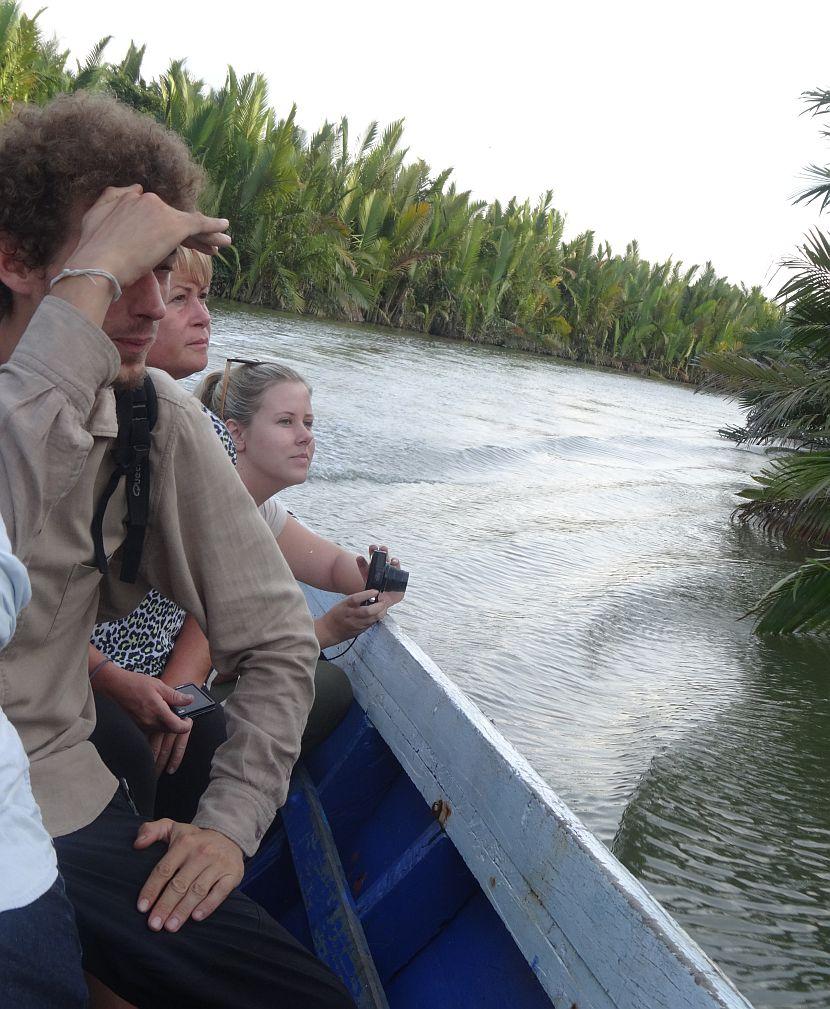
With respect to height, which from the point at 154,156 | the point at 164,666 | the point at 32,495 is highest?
the point at 154,156

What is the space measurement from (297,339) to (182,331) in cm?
1815


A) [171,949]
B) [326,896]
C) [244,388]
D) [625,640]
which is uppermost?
[244,388]

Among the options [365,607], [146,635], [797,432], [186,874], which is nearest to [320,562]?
[365,607]

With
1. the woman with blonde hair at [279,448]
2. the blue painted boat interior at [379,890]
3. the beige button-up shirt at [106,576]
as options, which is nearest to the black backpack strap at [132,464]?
the beige button-up shirt at [106,576]

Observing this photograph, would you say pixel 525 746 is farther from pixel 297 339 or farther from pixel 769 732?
pixel 297 339

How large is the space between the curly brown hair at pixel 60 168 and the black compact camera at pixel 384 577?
1467mm

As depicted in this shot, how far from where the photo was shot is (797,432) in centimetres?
1318

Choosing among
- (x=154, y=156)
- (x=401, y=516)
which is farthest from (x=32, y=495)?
(x=401, y=516)

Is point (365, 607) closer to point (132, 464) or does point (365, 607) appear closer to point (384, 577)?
point (384, 577)

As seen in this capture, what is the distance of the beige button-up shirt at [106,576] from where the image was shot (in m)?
1.27

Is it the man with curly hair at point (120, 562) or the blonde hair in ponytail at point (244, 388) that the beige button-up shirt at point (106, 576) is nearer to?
the man with curly hair at point (120, 562)

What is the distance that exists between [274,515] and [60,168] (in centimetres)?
166

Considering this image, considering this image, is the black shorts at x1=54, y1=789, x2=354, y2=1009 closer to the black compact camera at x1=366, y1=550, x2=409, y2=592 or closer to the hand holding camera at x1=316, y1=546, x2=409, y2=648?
the hand holding camera at x1=316, y1=546, x2=409, y2=648

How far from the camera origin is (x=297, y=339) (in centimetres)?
2059
